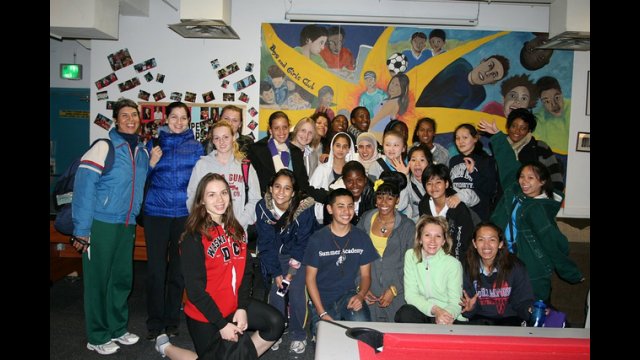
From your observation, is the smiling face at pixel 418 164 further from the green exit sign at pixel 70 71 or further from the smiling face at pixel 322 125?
the green exit sign at pixel 70 71

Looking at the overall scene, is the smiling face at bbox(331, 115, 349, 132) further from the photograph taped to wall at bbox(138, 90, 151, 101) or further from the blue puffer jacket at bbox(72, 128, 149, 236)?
the photograph taped to wall at bbox(138, 90, 151, 101)

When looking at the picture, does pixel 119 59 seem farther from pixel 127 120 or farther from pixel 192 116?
pixel 127 120

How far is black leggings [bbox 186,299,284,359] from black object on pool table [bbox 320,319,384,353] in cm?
98

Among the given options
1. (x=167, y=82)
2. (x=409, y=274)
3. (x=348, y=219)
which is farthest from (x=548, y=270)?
(x=167, y=82)

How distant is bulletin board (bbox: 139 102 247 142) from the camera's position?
583 cm

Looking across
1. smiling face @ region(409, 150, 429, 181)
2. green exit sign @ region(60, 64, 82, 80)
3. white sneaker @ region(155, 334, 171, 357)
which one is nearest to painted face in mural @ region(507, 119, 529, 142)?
smiling face @ region(409, 150, 429, 181)

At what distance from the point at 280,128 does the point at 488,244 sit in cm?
191

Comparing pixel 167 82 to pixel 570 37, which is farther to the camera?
pixel 167 82

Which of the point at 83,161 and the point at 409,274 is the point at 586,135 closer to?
the point at 409,274

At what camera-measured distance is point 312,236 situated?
3.14 metres

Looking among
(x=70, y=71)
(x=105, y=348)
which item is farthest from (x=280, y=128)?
(x=70, y=71)

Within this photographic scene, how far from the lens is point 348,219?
3.09 meters

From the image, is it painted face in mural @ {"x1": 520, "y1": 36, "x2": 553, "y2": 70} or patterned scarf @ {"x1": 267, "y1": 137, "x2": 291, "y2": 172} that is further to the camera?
painted face in mural @ {"x1": 520, "y1": 36, "x2": 553, "y2": 70}

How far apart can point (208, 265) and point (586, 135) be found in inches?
211
